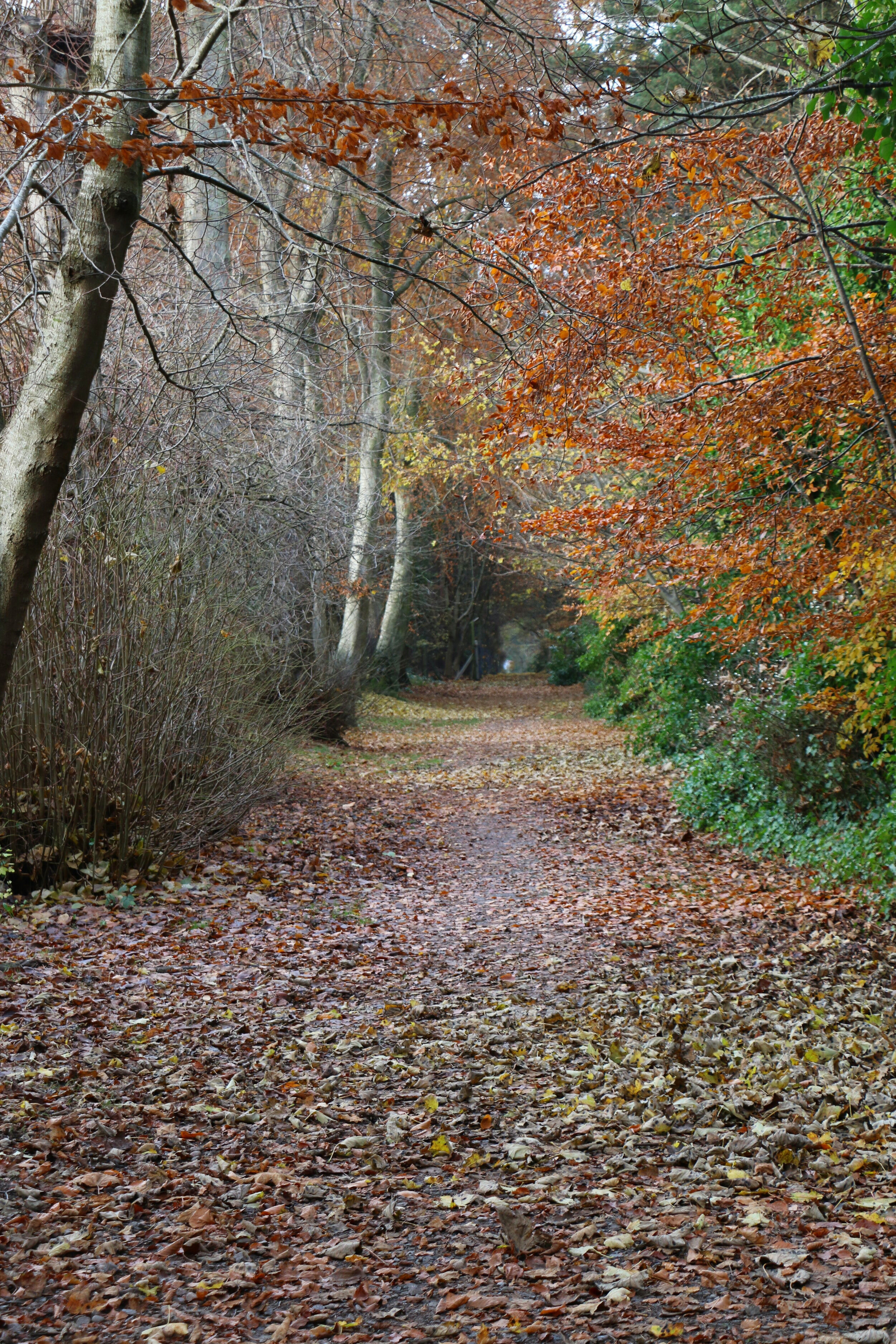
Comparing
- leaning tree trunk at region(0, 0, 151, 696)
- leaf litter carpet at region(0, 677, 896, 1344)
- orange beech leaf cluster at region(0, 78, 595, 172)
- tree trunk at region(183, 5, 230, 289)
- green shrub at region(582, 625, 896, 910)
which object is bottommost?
leaf litter carpet at region(0, 677, 896, 1344)

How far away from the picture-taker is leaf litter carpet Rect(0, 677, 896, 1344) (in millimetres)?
3139

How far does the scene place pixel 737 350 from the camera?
9031 mm

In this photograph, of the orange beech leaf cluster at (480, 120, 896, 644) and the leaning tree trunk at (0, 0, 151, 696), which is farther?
the orange beech leaf cluster at (480, 120, 896, 644)

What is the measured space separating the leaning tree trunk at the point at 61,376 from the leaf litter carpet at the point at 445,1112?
1.95 metres

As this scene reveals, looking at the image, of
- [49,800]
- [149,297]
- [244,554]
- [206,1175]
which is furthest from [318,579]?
[206,1175]

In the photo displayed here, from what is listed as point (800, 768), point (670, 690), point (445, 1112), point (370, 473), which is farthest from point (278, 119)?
point (370, 473)

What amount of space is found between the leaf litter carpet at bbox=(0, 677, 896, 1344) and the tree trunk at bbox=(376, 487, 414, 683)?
49.3 feet

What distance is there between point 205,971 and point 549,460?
1247cm

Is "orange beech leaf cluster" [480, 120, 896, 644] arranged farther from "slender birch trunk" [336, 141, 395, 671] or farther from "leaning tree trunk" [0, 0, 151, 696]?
"slender birch trunk" [336, 141, 395, 671]

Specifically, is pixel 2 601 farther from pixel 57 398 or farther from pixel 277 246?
pixel 277 246

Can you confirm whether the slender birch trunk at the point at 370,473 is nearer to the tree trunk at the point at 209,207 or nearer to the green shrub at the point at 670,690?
the tree trunk at the point at 209,207

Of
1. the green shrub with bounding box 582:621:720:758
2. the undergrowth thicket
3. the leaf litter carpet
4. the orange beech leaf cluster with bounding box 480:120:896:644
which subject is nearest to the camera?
the leaf litter carpet

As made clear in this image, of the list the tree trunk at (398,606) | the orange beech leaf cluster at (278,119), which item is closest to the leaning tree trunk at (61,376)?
the orange beech leaf cluster at (278,119)

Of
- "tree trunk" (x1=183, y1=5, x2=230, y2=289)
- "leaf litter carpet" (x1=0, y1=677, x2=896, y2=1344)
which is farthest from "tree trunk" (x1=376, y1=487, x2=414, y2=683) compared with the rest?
"leaf litter carpet" (x1=0, y1=677, x2=896, y2=1344)
